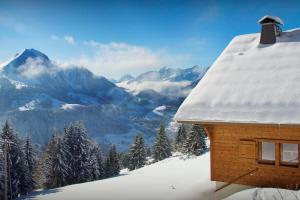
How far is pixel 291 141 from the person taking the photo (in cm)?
1366

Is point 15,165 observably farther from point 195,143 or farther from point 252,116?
point 252,116

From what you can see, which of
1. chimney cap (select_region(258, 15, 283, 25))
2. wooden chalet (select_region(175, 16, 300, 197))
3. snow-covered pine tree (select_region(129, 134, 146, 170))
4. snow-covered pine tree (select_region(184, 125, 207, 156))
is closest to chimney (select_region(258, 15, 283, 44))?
chimney cap (select_region(258, 15, 283, 25))

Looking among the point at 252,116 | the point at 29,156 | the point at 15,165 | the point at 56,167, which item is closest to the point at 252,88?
the point at 252,116

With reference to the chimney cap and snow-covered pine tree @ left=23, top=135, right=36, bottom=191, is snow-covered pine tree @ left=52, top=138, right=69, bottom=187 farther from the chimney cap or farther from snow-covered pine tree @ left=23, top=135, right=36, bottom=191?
the chimney cap

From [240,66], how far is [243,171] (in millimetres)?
5180

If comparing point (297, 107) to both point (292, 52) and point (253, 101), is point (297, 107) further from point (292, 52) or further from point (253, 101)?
point (292, 52)

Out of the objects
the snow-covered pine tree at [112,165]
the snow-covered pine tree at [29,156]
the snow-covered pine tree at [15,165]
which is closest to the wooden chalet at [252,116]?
the snow-covered pine tree at [15,165]

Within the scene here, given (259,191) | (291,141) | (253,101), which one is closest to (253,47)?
(253,101)

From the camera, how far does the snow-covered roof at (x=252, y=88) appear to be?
13766 millimetres

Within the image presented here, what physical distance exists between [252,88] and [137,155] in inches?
2058

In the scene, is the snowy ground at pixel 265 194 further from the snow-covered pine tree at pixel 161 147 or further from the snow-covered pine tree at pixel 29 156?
the snow-covered pine tree at pixel 161 147

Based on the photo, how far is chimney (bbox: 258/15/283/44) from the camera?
1867 cm

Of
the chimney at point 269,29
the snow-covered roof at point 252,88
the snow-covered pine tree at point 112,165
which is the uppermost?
the chimney at point 269,29

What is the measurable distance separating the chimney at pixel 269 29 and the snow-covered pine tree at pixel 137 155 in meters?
47.3
